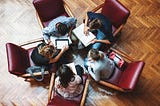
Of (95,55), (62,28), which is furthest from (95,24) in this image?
(95,55)

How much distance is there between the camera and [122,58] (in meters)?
4.34

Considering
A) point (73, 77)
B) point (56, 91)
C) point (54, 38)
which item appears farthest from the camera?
point (54, 38)

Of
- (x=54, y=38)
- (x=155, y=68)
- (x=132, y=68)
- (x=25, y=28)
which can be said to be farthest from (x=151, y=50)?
(x=25, y=28)

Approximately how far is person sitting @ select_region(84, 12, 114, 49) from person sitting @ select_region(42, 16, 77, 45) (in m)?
0.24

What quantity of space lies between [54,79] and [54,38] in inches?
23.7

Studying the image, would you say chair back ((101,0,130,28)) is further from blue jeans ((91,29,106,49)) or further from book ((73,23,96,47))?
book ((73,23,96,47))

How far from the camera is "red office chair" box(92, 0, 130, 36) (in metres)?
4.06

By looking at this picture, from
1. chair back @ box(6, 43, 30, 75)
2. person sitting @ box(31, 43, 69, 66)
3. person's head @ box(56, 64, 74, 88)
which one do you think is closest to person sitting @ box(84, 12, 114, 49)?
person sitting @ box(31, 43, 69, 66)

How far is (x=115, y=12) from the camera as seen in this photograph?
4145 mm

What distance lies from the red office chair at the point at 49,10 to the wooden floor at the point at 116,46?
469mm

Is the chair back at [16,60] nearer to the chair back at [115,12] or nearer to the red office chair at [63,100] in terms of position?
the red office chair at [63,100]

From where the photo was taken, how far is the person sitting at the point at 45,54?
3.87 metres

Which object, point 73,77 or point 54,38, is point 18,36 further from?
point 73,77

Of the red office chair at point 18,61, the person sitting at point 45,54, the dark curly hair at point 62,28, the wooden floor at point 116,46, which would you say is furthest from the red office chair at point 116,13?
the red office chair at point 18,61
